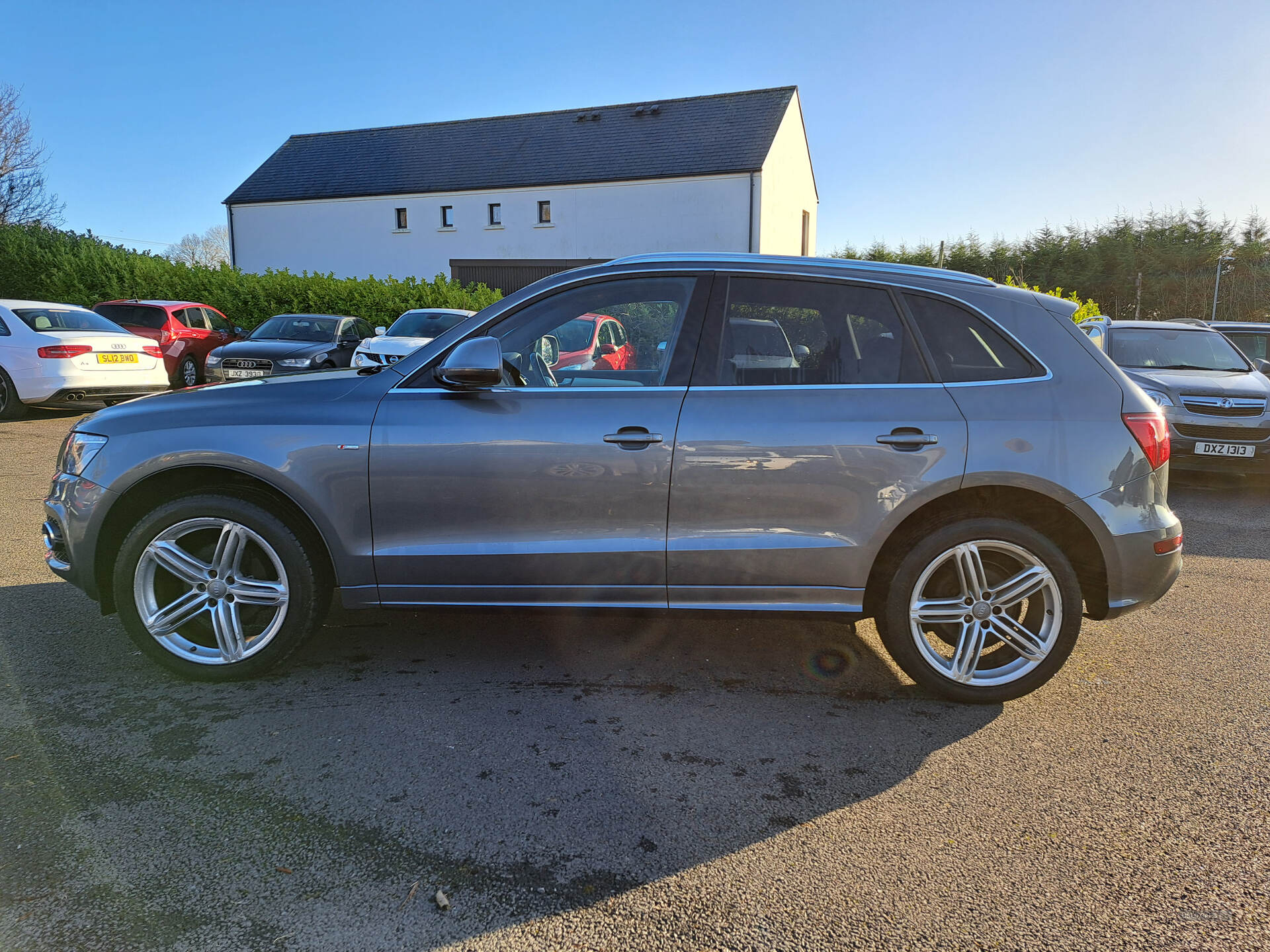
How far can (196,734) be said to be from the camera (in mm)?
3023

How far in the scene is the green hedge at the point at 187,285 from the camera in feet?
73.9

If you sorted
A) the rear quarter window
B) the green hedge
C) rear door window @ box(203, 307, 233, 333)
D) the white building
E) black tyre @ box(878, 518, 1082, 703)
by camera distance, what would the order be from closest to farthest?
black tyre @ box(878, 518, 1082, 703) → the rear quarter window → rear door window @ box(203, 307, 233, 333) → the green hedge → the white building

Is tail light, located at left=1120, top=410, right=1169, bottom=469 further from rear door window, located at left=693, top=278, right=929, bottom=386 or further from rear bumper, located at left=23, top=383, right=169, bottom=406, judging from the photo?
rear bumper, located at left=23, top=383, right=169, bottom=406

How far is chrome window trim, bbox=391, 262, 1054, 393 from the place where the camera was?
326 centimetres

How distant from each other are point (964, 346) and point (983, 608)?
3.55 ft

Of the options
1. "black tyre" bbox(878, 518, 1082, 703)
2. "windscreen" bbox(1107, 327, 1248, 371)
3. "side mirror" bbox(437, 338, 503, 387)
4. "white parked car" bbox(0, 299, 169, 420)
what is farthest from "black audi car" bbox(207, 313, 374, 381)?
"windscreen" bbox(1107, 327, 1248, 371)

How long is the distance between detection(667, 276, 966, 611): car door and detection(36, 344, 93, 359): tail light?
34.6 ft

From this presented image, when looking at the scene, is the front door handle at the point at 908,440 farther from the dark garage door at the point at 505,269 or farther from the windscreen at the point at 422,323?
the dark garage door at the point at 505,269

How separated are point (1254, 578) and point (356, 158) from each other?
43306 mm

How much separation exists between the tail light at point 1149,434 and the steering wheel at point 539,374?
234 cm

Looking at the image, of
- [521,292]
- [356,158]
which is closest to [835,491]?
[521,292]

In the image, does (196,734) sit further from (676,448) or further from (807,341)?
(807,341)

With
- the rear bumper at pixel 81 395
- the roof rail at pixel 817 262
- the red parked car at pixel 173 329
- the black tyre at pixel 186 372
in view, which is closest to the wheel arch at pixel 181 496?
the roof rail at pixel 817 262

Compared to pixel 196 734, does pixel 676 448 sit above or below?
above
